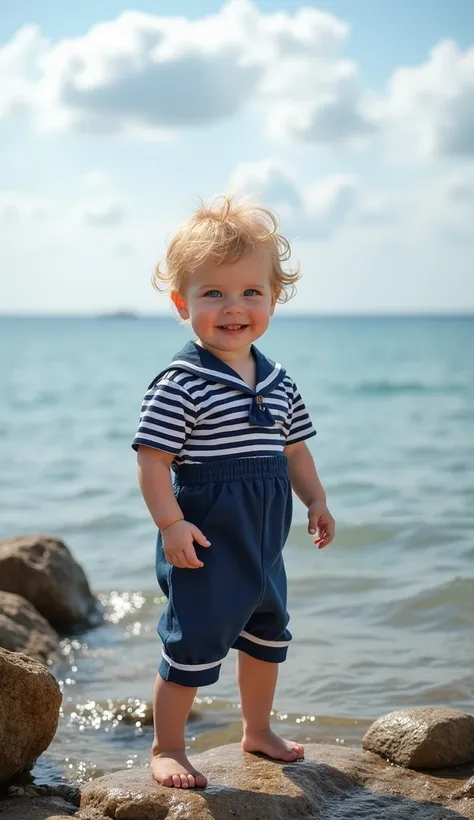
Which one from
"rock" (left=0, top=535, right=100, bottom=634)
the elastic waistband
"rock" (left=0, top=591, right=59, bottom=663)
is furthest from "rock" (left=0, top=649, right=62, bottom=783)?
"rock" (left=0, top=535, right=100, bottom=634)

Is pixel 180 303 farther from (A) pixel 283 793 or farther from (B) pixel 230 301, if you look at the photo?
(A) pixel 283 793

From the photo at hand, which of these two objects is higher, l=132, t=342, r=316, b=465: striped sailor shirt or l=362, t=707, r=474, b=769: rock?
l=132, t=342, r=316, b=465: striped sailor shirt

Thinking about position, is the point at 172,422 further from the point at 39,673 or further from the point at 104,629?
the point at 104,629

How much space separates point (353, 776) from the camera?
3.37 meters

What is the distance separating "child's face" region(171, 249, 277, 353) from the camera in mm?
3275

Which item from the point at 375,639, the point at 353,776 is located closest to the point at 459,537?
the point at 375,639

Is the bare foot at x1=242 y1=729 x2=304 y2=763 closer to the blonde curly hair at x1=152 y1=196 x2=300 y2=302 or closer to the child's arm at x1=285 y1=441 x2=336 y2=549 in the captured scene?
the child's arm at x1=285 y1=441 x2=336 y2=549

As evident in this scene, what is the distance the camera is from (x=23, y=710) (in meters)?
3.34

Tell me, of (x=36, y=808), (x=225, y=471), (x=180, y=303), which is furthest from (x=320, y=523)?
(x=36, y=808)

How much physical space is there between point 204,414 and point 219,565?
1.50 ft

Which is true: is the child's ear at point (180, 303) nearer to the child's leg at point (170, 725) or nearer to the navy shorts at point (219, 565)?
the navy shorts at point (219, 565)

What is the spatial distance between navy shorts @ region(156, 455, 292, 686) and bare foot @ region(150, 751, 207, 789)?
25cm

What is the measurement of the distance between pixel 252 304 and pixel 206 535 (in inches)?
29.5

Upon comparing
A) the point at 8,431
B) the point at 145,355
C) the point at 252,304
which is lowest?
the point at 252,304
